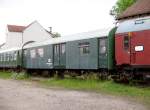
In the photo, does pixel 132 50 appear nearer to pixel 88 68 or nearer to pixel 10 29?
pixel 88 68

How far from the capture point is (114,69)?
67.3 feet

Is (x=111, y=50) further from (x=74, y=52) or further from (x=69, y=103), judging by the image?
(x=69, y=103)

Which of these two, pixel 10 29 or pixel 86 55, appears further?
pixel 10 29

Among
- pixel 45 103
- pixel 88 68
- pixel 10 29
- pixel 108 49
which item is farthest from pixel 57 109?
pixel 10 29

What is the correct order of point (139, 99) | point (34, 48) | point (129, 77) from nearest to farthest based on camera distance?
1. point (139, 99)
2. point (129, 77)
3. point (34, 48)

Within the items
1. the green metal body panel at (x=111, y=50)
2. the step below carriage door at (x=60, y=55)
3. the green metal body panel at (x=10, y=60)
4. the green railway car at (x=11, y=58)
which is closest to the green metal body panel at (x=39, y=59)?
the step below carriage door at (x=60, y=55)

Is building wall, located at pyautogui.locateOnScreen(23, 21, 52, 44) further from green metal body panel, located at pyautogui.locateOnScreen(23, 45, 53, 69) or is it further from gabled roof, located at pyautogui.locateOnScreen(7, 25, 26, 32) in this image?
green metal body panel, located at pyautogui.locateOnScreen(23, 45, 53, 69)

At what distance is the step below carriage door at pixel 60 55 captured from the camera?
26156 millimetres

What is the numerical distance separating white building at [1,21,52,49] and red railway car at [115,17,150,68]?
69.4 meters

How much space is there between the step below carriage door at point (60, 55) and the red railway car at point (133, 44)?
699cm

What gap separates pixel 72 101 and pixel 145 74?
6.15 m

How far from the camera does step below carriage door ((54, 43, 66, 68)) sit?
85.8 ft

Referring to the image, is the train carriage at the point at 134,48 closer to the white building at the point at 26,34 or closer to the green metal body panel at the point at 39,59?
the green metal body panel at the point at 39,59

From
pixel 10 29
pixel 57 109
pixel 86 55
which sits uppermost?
pixel 10 29
